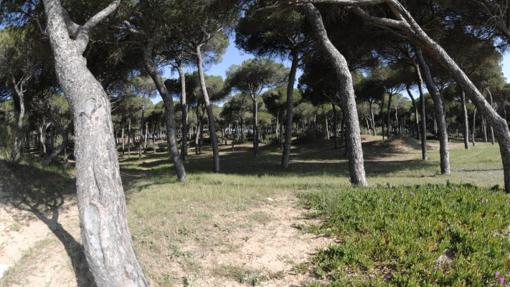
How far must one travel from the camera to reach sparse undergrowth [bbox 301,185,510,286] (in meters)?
4.00

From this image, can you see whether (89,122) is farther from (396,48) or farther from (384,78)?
(384,78)

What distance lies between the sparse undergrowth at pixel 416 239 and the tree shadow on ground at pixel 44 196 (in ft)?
11.0

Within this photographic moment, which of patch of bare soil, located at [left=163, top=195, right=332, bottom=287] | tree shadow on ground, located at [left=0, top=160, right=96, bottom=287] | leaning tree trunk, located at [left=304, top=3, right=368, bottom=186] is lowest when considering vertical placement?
patch of bare soil, located at [left=163, top=195, right=332, bottom=287]

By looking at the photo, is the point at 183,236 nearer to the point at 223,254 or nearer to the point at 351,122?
the point at 223,254

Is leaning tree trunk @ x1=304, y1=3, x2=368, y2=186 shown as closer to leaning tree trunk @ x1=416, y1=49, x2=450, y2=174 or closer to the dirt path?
the dirt path

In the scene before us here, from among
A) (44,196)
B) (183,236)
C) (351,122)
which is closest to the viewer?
(183,236)

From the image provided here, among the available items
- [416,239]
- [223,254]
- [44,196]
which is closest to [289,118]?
[44,196]

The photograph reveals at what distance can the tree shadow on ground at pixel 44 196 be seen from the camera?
5.50 m

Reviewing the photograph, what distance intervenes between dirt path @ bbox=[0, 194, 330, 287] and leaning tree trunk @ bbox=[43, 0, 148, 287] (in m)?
0.98

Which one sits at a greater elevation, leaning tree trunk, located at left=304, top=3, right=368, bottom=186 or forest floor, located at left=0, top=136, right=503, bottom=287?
leaning tree trunk, located at left=304, top=3, right=368, bottom=186

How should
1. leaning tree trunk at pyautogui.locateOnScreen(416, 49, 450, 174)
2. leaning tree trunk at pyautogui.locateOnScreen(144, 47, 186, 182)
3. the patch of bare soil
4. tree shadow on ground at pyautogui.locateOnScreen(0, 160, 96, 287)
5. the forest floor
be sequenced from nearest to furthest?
the patch of bare soil, the forest floor, tree shadow on ground at pyautogui.locateOnScreen(0, 160, 96, 287), leaning tree trunk at pyautogui.locateOnScreen(144, 47, 186, 182), leaning tree trunk at pyautogui.locateOnScreen(416, 49, 450, 174)

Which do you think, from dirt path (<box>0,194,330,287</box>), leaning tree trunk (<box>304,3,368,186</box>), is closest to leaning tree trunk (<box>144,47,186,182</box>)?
dirt path (<box>0,194,330,287</box>)

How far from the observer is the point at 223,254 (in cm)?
533

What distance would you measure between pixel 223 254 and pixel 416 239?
8.22ft
